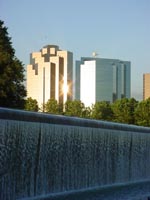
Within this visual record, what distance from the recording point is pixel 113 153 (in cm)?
3206

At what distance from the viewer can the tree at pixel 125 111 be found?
8119cm

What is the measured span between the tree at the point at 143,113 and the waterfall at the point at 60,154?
1724 inches

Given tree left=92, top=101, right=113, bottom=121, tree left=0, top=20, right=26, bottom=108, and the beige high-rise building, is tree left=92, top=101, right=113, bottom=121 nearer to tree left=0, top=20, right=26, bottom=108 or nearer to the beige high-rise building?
tree left=0, top=20, right=26, bottom=108

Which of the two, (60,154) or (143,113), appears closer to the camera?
(60,154)

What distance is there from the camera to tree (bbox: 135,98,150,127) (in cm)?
7900

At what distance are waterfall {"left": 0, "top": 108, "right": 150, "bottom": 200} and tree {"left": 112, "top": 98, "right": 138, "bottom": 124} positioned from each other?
45.7m

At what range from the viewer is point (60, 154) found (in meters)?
26.0

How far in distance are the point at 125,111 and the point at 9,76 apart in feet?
134

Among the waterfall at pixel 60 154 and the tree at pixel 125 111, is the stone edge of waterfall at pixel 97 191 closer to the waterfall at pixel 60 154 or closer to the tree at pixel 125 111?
the waterfall at pixel 60 154

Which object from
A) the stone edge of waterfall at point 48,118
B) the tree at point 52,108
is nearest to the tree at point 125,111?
the tree at point 52,108

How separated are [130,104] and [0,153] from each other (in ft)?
204

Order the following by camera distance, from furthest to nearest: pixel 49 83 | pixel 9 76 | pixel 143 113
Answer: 1. pixel 49 83
2. pixel 143 113
3. pixel 9 76

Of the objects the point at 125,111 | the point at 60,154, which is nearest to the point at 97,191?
the point at 60,154

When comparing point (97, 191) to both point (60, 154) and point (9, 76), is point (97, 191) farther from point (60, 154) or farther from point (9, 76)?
point (9, 76)
